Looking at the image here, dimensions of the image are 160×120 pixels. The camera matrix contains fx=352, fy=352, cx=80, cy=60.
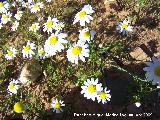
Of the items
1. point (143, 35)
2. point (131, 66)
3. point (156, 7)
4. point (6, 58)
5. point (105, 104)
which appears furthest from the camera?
point (6, 58)

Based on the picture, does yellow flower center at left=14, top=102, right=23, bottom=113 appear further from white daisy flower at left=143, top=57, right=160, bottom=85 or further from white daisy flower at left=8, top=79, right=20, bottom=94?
white daisy flower at left=143, top=57, right=160, bottom=85

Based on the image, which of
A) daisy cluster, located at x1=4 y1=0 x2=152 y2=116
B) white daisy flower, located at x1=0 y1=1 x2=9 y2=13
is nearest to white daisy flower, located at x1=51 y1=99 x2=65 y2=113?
daisy cluster, located at x1=4 y1=0 x2=152 y2=116

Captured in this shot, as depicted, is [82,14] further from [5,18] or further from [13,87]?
[5,18]

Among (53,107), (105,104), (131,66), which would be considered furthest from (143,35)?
(53,107)

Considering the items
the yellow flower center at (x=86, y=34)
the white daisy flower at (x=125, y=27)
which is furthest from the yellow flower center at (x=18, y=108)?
the white daisy flower at (x=125, y=27)

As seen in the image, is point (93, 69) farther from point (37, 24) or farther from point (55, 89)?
point (37, 24)

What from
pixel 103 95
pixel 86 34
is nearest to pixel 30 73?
pixel 86 34

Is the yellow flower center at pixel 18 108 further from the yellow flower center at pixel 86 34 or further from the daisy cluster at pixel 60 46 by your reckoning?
the yellow flower center at pixel 86 34

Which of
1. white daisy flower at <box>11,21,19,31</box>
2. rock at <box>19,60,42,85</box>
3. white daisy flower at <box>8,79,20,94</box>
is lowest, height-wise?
white daisy flower at <box>8,79,20,94</box>
